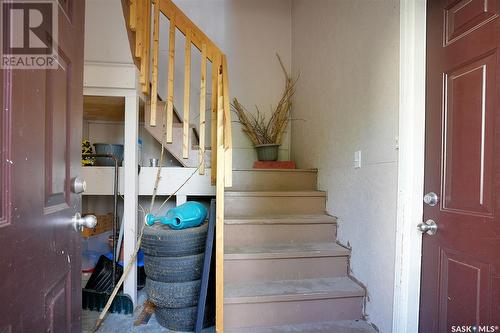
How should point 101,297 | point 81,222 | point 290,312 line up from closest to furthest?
point 81,222
point 290,312
point 101,297

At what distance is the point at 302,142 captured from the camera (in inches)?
125

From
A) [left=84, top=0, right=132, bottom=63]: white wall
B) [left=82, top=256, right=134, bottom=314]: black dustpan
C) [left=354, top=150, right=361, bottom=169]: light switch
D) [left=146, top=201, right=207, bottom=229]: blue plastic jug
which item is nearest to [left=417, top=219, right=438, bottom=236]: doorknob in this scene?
[left=354, top=150, right=361, bottom=169]: light switch

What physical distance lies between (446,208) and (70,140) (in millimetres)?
1481

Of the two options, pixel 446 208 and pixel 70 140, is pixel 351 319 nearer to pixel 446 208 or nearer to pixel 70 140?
pixel 446 208

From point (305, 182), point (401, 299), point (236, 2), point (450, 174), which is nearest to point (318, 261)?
point (401, 299)

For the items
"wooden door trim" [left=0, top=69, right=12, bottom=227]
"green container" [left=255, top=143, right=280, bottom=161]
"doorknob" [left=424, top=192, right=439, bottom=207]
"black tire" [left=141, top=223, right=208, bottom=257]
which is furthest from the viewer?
"green container" [left=255, top=143, right=280, bottom=161]

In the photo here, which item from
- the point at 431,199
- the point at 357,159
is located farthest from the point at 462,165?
the point at 357,159

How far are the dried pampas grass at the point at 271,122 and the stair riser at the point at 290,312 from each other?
214 centimetres

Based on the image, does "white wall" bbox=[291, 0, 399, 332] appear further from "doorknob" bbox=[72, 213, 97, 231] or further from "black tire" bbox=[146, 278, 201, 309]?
"doorknob" bbox=[72, 213, 97, 231]

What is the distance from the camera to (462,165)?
3.67 ft

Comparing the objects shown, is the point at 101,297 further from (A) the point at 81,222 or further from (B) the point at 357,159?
(B) the point at 357,159

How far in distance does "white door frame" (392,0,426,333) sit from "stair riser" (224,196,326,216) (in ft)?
3.42

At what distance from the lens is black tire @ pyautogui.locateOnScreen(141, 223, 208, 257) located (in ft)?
5.87

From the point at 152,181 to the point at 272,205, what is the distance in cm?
105
